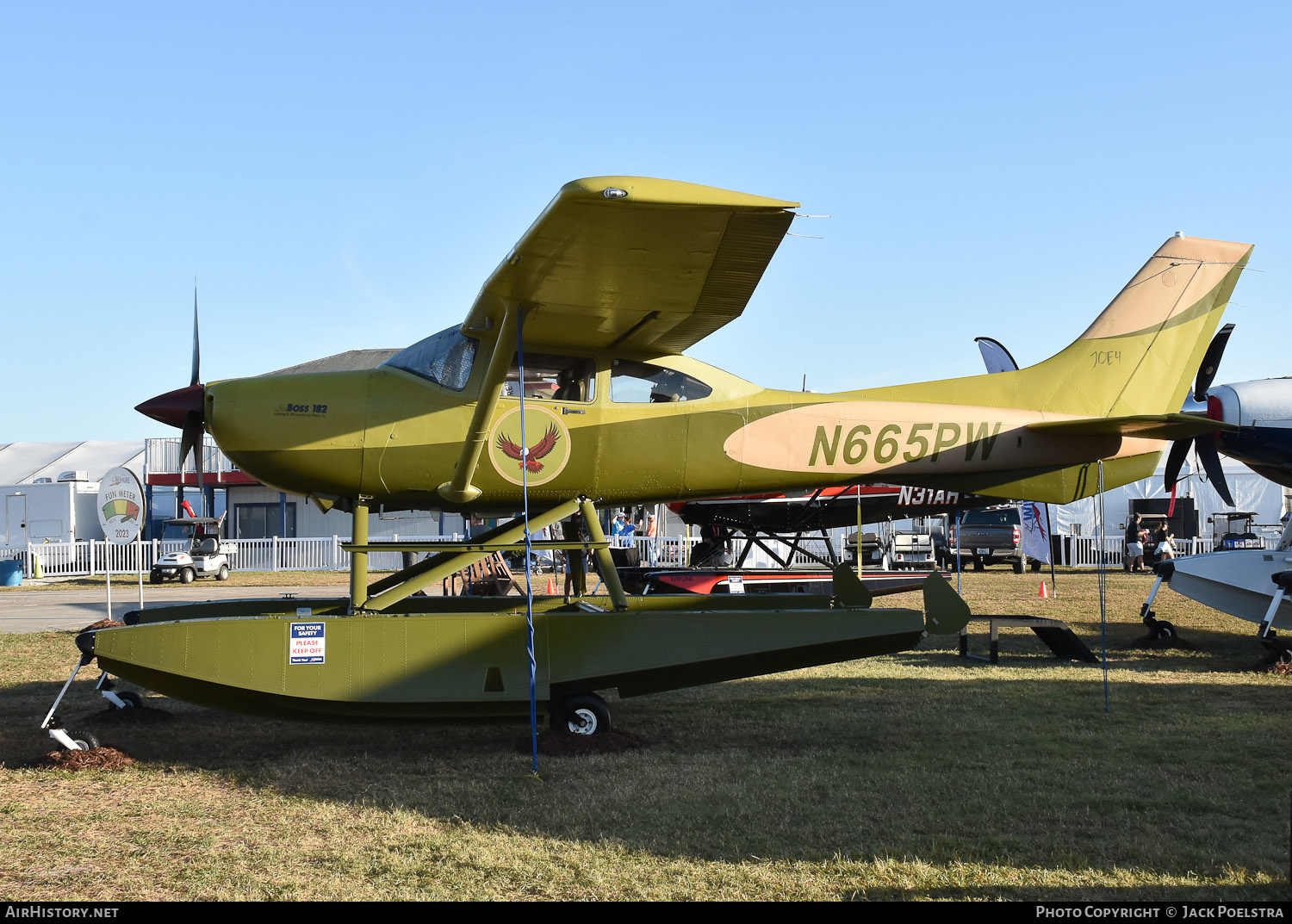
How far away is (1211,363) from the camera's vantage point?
1074 centimetres

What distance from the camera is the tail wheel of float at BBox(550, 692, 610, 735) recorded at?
19.5 ft

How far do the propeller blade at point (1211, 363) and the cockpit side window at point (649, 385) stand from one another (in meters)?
6.58

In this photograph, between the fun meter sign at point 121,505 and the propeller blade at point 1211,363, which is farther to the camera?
the fun meter sign at point 121,505

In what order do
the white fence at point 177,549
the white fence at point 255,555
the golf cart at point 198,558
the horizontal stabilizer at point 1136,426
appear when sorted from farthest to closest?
the white fence at point 177,549 < the white fence at point 255,555 < the golf cart at point 198,558 < the horizontal stabilizer at point 1136,426

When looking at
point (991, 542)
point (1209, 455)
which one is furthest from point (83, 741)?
point (991, 542)

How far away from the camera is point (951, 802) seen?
460 cm

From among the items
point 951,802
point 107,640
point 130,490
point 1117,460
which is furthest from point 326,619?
point 130,490

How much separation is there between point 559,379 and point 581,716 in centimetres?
240

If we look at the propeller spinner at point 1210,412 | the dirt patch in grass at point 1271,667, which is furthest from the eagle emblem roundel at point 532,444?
the propeller spinner at point 1210,412

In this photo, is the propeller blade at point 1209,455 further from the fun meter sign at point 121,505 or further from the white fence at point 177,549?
the white fence at point 177,549

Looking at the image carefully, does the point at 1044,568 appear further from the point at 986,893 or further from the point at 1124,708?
the point at 986,893

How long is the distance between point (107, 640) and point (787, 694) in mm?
4903

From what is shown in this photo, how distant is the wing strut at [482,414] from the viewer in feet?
19.4
